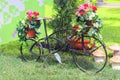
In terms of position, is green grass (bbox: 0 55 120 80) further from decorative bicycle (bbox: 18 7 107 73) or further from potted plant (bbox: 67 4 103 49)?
potted plant (bbox: 67 4 103 49)

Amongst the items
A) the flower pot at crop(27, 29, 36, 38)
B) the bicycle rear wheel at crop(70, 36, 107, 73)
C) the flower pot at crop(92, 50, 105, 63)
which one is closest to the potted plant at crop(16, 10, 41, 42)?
the flower pot at crop(27, 29, 36, 38)

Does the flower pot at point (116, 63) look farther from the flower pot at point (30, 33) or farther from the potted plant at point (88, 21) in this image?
the flower pot at point (30, 33)

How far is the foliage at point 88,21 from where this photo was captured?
643 centimetres

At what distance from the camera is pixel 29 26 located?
700cm

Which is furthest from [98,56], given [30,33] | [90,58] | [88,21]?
[30,33]

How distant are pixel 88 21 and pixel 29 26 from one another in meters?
1.22

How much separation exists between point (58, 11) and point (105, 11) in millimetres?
9918

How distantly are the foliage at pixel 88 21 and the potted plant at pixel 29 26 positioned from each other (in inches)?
37.4

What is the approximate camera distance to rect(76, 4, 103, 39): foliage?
21.1 feet

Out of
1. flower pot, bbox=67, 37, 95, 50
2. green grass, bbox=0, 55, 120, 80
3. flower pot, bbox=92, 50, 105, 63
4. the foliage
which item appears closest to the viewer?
green grass, bbox=0, 55, 120, 80

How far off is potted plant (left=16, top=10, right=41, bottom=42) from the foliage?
3.12ft

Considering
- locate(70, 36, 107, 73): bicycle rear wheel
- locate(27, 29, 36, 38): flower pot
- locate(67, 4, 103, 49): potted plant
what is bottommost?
locate(70, 36, 107, 73): bicycle rear wheel

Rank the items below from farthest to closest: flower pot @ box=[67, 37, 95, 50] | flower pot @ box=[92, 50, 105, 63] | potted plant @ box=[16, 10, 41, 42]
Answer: flower pot @ box=[92, 50, 105, 63] < potted plant @ box=[16, 10, 41, 42] < flower pot @ box=[67, 37, 95, 50]

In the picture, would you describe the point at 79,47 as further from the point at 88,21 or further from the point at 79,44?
the point at 88,21
